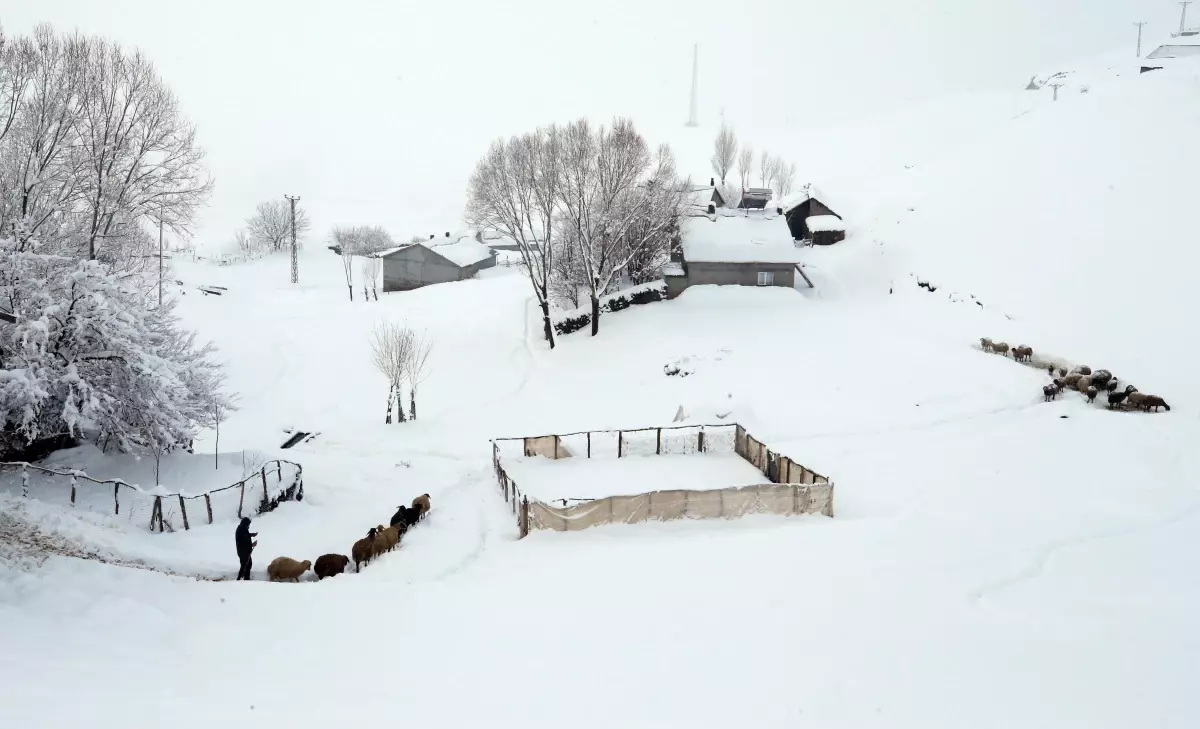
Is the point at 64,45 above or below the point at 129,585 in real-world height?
above

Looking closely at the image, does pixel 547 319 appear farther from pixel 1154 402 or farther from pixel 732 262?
pixel 1154 402

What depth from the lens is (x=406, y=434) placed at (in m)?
28.4

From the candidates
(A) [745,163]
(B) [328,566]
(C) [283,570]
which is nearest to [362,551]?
(B) [328,566]

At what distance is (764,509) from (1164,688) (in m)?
8.60

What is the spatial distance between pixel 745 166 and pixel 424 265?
50308mm

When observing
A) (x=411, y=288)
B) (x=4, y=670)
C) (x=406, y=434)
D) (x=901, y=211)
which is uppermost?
(x=901, y=211)

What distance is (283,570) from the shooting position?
43.4 ft

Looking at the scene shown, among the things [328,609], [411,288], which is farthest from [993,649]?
[411,288]

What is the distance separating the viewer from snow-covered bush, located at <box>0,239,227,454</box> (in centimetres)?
1529

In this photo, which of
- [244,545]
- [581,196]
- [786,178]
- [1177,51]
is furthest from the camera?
[786,178]

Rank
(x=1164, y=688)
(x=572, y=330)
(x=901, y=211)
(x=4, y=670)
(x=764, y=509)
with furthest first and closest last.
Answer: (x=901, y=211), (x=572, y=330), (x=764, y=509), (x=1164, y=688), (x=4, y=670)

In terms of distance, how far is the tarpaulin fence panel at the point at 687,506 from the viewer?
15898mm

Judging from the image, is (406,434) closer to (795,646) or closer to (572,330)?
(572,330)

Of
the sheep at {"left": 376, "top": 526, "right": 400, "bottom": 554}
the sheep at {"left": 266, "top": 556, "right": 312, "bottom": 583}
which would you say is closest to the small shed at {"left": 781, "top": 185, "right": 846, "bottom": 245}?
the sheep at {"left": 376, "top": 526, "right": 400, "bottom": 554}
